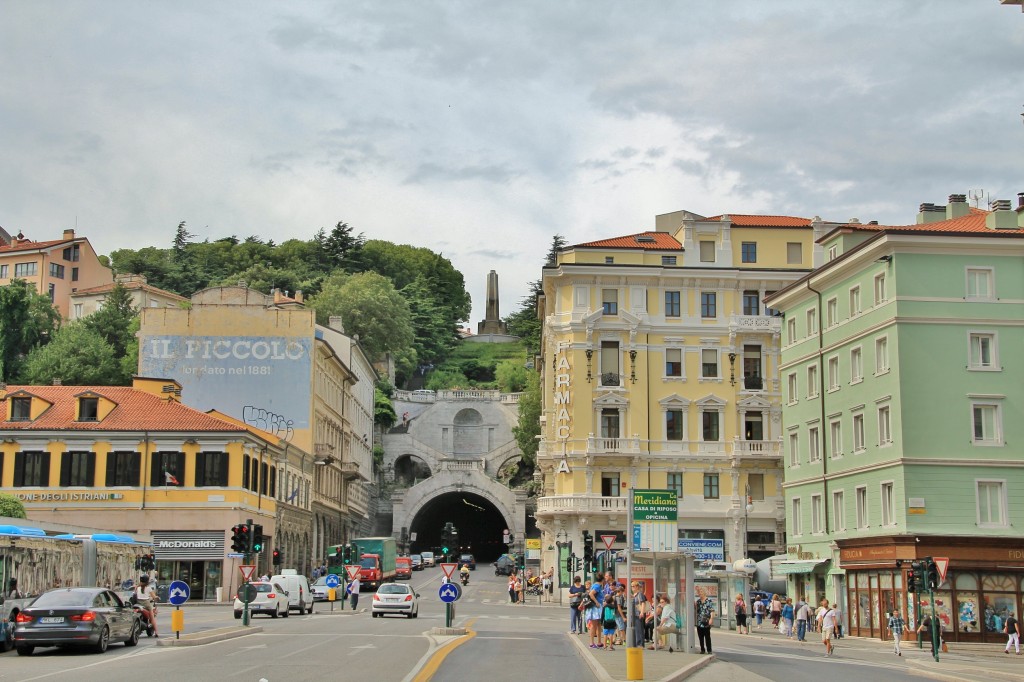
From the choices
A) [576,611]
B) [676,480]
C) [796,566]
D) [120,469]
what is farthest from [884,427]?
[120,469]

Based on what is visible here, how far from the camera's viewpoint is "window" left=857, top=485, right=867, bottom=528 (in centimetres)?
4797

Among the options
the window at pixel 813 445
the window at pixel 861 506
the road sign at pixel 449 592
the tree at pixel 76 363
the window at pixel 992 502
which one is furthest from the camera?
the tree at pixel 76 363

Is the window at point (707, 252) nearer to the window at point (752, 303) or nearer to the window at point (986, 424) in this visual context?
the window at point (752, 303)

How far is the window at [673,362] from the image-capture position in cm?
6838

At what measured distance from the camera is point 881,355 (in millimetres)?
47438

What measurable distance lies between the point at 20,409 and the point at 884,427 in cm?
4208

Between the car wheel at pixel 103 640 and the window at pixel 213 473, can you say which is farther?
the window at pixel 213 473

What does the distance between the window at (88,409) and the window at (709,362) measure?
104 ft

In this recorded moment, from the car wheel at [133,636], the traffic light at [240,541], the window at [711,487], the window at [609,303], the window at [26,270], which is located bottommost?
the car wheel at [133,636]

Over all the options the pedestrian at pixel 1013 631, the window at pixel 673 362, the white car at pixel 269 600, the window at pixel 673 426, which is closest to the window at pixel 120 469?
the white car at pixel 269 600

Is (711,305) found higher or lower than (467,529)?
higher

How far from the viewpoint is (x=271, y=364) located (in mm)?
78688

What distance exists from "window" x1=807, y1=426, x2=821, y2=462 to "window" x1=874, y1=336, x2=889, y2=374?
6588 mm

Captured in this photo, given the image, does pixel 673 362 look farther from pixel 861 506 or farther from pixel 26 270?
pixel 26 270
